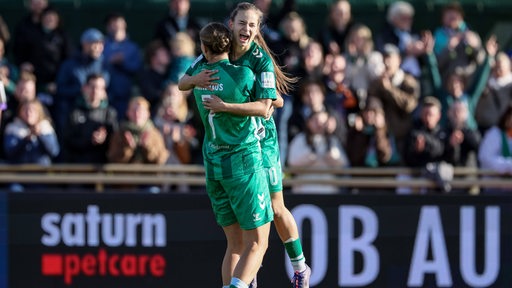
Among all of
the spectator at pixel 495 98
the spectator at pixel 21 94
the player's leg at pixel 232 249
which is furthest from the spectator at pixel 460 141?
the spectator at pixel 21 94

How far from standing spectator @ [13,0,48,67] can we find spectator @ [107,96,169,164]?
2.51 meters

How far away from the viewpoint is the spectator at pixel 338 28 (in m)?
14.9

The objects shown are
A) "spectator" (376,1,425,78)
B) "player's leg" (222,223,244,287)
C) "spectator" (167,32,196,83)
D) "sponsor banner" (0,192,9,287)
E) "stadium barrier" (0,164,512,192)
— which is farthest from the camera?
"spectator" (376,1,425,78)

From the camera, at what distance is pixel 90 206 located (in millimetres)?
11508

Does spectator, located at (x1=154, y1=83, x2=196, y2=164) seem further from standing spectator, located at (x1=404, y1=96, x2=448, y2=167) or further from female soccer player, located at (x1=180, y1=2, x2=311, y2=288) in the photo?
female soccer player, located at (x1=180, y1=2, x2=311, y2=288)

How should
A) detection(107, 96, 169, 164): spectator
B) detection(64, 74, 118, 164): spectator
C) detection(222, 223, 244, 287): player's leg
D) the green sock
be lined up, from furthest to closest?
detection(64, 74, 118, 164): spectator → detection(107, 96, 169, 164): spectator → the green sock → detection(222, 223, 244, 287): player's leg

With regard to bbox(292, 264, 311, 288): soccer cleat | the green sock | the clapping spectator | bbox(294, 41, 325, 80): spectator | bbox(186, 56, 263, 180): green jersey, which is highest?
bbox(294, 41, 325, 80): spectator

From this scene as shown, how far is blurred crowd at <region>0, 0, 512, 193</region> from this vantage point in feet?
42.4

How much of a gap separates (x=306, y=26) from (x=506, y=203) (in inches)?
243

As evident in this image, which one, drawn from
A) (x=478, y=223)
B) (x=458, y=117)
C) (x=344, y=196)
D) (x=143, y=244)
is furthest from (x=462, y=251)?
(x=143, y=244)

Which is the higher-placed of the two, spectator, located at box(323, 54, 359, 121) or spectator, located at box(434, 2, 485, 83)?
spectator, located at box(434, 2, 485, 83)

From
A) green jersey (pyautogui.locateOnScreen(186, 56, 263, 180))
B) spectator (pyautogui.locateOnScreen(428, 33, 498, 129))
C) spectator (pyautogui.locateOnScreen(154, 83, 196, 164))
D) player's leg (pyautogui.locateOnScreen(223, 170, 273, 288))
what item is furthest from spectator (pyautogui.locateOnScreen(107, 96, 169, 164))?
player's leg (pyautogui.locateOnScreen(223, 170, 273, 288))

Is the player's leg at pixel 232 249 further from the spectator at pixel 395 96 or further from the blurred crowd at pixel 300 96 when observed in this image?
the spectator at pixel 395 96

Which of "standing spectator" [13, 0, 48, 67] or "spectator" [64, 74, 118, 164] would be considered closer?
"spectator" [64, 74, 118, 164]
